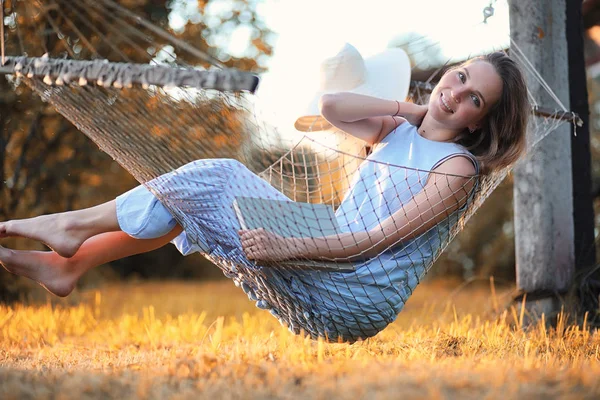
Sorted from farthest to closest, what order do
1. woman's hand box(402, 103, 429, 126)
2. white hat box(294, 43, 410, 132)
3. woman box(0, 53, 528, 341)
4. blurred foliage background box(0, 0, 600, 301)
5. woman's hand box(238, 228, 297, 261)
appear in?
blurred foliage background box(0, 0, 600, 301)
white hat box(294, 43, 410, 132)
woman's hand box(402, 103, 429, 126)
woman box(0, 53, 528, 341)
woman's hand box(238, 228, 297, 261)

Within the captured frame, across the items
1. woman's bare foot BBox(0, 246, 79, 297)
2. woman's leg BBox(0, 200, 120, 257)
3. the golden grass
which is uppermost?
woman's leg BBox(0, 200, 120, 257)

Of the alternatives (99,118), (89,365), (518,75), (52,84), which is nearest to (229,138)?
(99,118)

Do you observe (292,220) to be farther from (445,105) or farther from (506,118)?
(506,118)

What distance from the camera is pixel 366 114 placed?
2.04m

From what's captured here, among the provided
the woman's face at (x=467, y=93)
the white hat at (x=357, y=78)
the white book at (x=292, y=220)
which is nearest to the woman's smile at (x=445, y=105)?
the woman's face at (x=467, y=93)

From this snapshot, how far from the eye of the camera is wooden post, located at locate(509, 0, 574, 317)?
8.86 feet

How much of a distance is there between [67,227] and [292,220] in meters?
0.62

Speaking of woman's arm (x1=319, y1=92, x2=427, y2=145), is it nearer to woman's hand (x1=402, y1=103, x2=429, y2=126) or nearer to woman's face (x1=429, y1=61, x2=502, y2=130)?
woman's hand (x1=402, y1=103, x2=429, y2=126)

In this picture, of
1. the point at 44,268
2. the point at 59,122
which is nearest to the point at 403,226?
the point at 44,268

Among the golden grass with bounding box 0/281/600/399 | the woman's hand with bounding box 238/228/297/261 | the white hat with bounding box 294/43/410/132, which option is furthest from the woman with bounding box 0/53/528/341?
the white hat with bounding box 294/43/410/132

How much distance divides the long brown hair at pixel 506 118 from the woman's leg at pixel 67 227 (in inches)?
39.7

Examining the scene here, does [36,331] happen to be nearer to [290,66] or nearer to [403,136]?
[290,66]

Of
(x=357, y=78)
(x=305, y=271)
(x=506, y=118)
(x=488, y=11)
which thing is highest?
(x=488, y=11)

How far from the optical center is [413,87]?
9.31 ft
